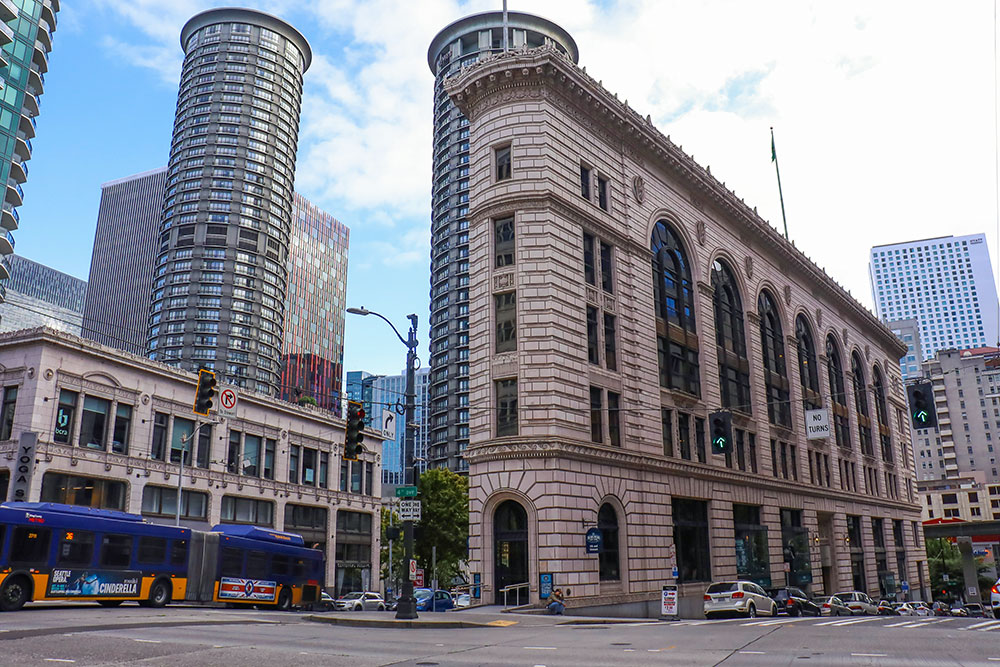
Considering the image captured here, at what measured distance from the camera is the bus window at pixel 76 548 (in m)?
26.9

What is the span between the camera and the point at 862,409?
74.4 m

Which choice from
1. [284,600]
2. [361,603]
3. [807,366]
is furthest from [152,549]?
[807,366]

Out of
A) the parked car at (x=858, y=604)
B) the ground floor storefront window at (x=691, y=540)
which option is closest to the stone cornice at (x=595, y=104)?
the ground floor storefront window at (x=691, y=540)

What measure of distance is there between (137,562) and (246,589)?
227 inches

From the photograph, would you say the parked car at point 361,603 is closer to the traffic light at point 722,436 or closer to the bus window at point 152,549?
the bus window at point 152,549

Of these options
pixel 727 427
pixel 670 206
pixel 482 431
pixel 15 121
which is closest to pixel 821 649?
pixel 727 427

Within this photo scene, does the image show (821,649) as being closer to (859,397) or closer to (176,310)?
(859,397)

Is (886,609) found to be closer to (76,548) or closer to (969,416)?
(76,548)

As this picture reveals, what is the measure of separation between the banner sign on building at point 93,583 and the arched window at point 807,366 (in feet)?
159

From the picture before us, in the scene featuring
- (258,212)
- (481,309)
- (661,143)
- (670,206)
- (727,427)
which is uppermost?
(258,212)

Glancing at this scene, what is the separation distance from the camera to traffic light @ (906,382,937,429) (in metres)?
26.5

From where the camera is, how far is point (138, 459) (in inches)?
1903

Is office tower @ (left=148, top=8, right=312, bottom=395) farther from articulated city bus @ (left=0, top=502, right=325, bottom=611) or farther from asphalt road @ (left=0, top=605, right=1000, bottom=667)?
asphalt road @ (left=0, top=605, right=1000, bottom=667)

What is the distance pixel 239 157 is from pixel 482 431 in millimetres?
109187
